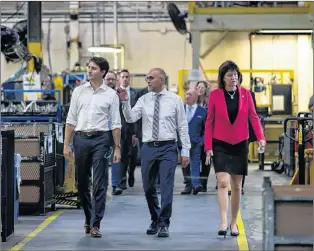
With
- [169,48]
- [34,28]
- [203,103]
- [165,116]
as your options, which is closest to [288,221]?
[165,116]

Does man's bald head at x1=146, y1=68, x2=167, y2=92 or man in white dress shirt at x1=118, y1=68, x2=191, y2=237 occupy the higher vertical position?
man's bald head at x1=146, y1=68, x2=167, y2=92

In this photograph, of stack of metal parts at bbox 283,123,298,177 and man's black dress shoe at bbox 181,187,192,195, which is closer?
man's black dress shoe at bbox 181,187,192,195

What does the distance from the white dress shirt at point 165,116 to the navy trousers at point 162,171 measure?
0.13 m

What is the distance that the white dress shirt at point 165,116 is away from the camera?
8.98 meters

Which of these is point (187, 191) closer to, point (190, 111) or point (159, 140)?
point (190, 111)

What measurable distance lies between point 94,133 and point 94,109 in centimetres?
26

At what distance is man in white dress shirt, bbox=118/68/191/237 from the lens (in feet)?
Result: 29.1

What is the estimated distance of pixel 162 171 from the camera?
8891mm

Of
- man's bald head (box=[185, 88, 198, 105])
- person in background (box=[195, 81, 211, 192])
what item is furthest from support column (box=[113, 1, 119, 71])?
man's bald head (box=[185, 88, 198, 105])

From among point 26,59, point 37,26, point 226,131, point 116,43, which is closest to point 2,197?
point 226,131

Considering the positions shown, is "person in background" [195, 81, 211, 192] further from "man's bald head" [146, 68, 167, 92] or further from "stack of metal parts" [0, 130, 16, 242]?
"stack of metal parts" [0, 130, 16, 242]

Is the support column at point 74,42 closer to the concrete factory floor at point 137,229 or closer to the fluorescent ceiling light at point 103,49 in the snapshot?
the fluorescent ceiling light at point 103,49

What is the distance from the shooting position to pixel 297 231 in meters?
5.29

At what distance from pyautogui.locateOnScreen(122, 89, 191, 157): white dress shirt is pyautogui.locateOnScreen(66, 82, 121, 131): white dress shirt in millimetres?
188
